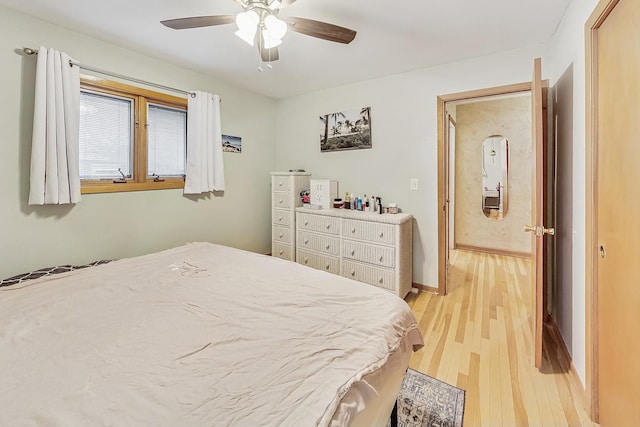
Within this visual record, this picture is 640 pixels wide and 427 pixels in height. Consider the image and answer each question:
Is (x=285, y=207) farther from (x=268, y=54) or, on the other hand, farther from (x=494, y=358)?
(x=494, y=358)

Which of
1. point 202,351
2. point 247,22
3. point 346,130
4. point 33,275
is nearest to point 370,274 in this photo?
point 346,130

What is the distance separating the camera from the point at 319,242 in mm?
3330

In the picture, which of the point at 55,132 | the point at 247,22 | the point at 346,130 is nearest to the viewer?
the point at 247,22

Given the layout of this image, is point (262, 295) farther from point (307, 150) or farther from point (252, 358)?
point (307, 150)

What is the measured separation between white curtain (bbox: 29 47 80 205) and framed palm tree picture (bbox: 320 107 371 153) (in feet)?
8.16

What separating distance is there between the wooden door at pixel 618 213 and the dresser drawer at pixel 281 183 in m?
2.85

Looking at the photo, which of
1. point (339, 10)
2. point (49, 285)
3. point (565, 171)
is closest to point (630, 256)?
point (565, 171)

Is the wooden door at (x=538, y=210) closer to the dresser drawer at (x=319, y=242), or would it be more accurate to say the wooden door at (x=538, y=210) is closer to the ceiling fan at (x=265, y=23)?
the ceiling fan at (x=265, y=23)

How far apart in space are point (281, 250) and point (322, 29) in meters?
2.64

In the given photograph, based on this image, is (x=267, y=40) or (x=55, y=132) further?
(x=55, y=132)

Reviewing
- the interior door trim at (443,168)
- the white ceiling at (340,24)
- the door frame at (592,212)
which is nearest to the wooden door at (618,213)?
the door frame at (592,212)

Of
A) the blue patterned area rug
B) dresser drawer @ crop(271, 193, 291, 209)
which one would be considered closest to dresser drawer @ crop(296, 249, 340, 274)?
dresser drawer @ crop(271, 193, 291, 209)

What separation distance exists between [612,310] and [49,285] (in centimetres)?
291

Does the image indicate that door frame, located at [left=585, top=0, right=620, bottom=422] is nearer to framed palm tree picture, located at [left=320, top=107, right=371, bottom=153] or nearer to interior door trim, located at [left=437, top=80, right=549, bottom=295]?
interior door trim, located at [left=437, top=80, right=549, bottom=295]
